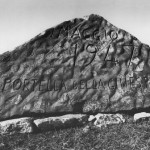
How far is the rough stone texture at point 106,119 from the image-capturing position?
34.0ft

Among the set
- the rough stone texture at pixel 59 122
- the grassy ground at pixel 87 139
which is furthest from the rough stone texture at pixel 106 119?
the rough stone texture at pixel 59 122

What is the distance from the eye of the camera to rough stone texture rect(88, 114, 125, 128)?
10367 millimetres

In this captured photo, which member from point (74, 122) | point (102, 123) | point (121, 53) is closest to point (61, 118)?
point (74, 122)

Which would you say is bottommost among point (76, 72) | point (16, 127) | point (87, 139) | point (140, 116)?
point (87, 139)

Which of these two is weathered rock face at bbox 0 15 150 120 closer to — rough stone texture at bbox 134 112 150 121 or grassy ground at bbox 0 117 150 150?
rough stone texture at bbox 134 112 150 121

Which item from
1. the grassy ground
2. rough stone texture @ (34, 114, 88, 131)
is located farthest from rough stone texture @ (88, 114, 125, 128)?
rough stone texture @ (34, 114, 88, 131)

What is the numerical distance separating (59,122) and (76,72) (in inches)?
71.5

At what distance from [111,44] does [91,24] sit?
101cm

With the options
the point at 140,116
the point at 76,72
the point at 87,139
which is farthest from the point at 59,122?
the point at 140,116

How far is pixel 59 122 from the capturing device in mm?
10258

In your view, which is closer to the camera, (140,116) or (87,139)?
(87,139)

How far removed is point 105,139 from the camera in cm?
944

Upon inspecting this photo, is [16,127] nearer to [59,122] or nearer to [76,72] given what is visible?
[59,122]

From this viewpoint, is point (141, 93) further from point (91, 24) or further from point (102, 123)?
point (91, 24)
